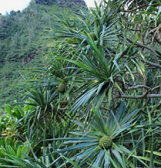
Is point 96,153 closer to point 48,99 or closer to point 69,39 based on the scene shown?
point 48,99

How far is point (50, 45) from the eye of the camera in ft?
5.85

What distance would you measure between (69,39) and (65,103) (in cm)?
55

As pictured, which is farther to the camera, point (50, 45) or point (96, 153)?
point (50, 45)

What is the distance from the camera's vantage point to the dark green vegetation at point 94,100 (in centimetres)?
108

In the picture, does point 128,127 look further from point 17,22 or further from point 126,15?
point 17,22

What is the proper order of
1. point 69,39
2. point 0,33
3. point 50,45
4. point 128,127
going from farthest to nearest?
1. point 0,33
2. point 50,45
3. point 69,39
4. point 128,127

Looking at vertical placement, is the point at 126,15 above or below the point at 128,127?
above

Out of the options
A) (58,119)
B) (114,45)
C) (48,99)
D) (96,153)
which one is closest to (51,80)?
(48,99)

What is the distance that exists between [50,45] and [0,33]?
27.1m

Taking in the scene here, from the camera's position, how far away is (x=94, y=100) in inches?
45.2

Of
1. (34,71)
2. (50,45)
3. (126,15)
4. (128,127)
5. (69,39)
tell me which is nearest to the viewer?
(128,127)

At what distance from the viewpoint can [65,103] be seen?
161cm

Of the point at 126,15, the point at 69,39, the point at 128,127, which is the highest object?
the point at 126,15

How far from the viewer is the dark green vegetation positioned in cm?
108
